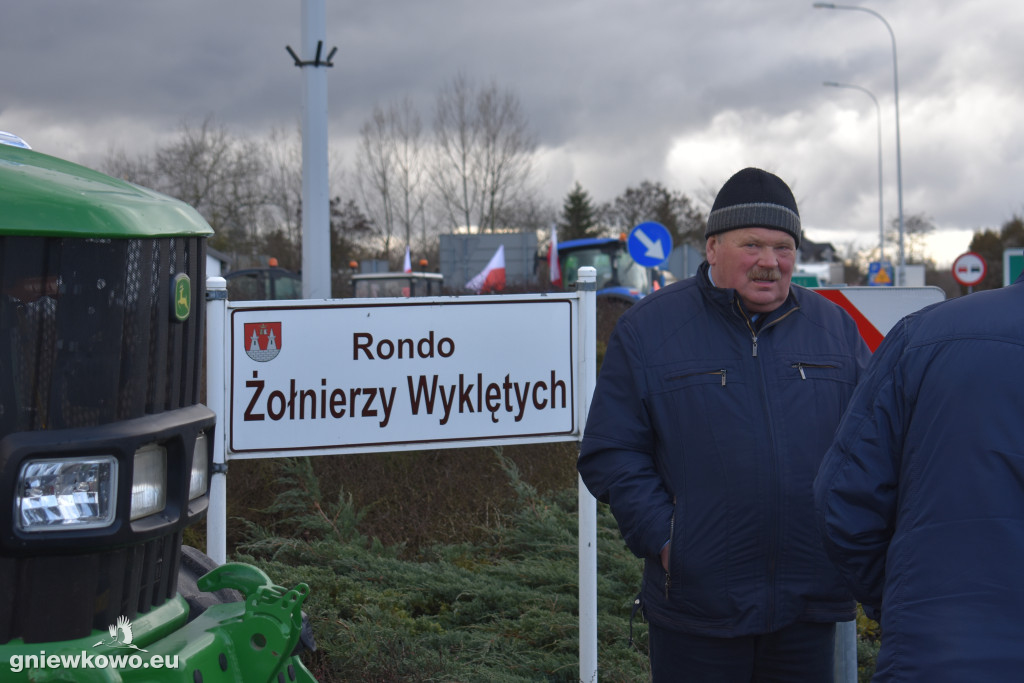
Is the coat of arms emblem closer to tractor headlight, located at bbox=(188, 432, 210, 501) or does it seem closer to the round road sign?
tractor headlight, located at bbox=(188, 432, 210, 501)

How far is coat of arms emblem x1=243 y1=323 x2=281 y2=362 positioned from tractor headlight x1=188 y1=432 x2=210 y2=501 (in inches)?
43.5

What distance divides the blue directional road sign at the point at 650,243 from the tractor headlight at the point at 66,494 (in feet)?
42.4

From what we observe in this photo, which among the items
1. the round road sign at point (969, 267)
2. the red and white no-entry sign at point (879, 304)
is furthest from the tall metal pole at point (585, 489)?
the round road sign at point (969, 267)

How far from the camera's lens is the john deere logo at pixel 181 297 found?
7.16 feet

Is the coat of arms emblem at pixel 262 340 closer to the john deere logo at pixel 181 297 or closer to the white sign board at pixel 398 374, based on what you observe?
the white sign board at pixel 398 374

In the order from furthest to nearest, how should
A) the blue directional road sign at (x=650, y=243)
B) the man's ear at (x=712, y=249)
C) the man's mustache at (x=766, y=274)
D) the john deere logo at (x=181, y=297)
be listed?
the blue directional road sign at (x=650, y=243)
the man's ear at (x=712, y=249)
the man's mustache at (x=766, y=274)
the john deere logo at (x=181, y=297)

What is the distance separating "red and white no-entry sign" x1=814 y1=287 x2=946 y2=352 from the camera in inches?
146

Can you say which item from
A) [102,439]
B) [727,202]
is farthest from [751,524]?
[102,439]

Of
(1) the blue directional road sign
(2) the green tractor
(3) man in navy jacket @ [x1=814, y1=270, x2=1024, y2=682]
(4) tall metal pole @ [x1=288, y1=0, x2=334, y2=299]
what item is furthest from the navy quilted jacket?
(1) the blue directional road sign

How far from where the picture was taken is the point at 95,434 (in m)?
1.95

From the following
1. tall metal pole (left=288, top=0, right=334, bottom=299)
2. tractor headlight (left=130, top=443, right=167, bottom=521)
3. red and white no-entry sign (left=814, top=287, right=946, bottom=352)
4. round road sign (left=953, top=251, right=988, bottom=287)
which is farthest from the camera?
round road sign (left=953, top=251, right=988, bottom=287)

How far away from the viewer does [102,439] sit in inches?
76.6

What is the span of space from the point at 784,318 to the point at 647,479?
59cm

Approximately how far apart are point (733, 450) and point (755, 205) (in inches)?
27.6
